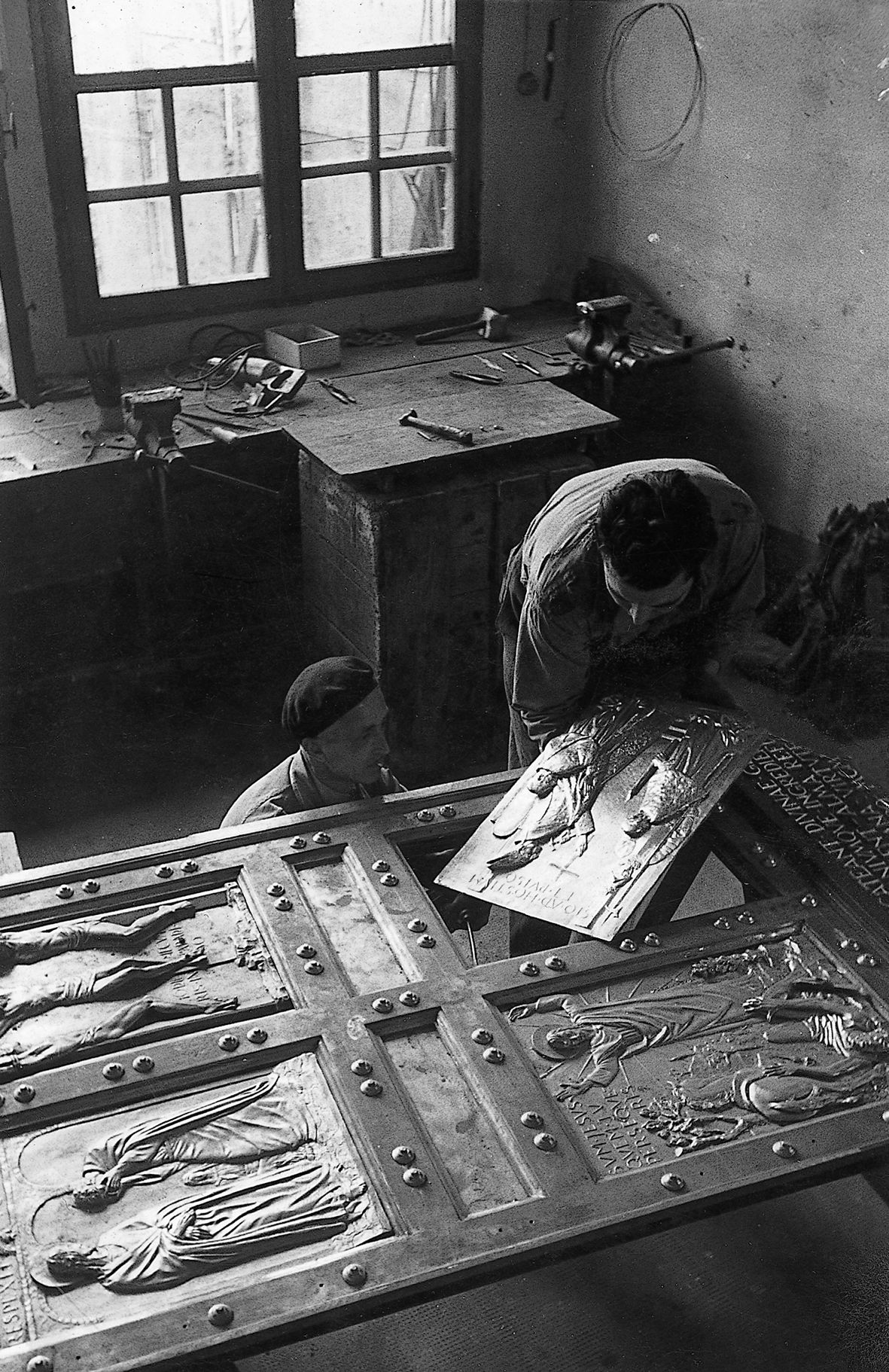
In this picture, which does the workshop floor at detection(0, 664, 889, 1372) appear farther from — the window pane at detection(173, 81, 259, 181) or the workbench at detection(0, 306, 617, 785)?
the window pane at detection(173, 81, 259, 181)

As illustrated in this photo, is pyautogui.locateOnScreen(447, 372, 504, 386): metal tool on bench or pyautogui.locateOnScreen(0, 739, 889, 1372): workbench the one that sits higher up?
pyautogui.locateOnScreen(447, 372, 504, 386): metal tool on bench

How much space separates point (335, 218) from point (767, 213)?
99cm

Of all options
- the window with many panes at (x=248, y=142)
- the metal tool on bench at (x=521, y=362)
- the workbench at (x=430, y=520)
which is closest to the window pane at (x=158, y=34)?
the window with many panes at (x=248, y=142)

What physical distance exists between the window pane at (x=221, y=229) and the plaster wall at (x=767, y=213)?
0.78m

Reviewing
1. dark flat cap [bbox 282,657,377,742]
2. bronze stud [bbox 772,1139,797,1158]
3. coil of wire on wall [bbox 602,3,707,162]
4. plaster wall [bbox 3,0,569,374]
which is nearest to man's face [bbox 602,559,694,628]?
dark flat cap [bbox 282,657,377,742]

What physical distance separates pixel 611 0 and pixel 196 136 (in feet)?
3.24

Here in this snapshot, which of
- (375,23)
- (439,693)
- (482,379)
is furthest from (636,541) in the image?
(375,23)

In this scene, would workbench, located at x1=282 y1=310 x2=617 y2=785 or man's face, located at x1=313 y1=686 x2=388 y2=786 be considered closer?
man's face, located at x1=313 y1=686 x2=388 y2=786

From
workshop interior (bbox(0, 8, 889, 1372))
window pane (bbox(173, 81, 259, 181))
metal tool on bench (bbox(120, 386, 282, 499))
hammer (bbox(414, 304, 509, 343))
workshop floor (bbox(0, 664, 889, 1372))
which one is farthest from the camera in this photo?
hammer (bbox(414, 304, 509, 343))

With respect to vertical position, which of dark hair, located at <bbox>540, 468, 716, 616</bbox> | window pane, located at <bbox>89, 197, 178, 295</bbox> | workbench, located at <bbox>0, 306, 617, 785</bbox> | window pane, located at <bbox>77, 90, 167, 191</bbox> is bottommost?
workbench, located at <bbox>0, 306, 617, 785</bbox>

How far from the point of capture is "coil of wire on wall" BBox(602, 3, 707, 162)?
262 centimetres

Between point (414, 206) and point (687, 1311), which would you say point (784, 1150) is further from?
point (414, 206)

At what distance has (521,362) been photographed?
126 inches

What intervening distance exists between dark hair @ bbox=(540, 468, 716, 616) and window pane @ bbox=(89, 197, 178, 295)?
1.42m
